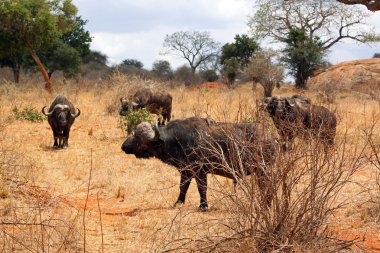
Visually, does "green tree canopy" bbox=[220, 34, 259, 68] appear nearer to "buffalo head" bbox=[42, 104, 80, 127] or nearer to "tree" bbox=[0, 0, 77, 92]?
"tree" bbox=[0, 0, 77, 92]

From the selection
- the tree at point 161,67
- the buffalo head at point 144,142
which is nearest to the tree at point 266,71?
the buffalo head at point 144,142

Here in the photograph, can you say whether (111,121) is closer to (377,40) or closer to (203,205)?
(203,205)

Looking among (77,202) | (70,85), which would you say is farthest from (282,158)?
(70,85)

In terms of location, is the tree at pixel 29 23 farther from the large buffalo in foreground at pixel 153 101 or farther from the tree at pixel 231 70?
the tree at pixel 231 70

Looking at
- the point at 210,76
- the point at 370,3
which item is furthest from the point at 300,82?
the point at 370,3

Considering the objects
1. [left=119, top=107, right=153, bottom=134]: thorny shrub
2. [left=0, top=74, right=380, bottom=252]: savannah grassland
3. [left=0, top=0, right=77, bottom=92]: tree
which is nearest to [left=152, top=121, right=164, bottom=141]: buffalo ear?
[left=0, top=74, right=380, bottom=252]: savannah grassland

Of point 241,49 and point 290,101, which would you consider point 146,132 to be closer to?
point 290,101

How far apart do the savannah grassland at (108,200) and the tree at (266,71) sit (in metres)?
12.7

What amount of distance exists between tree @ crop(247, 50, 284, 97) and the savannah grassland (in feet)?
41.7

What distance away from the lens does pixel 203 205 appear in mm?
7047

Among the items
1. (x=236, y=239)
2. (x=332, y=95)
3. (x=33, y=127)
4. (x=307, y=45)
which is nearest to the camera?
(x=236, y=239)

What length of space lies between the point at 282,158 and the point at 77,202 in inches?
146

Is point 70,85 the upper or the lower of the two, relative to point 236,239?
upper

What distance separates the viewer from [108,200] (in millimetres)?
7777
